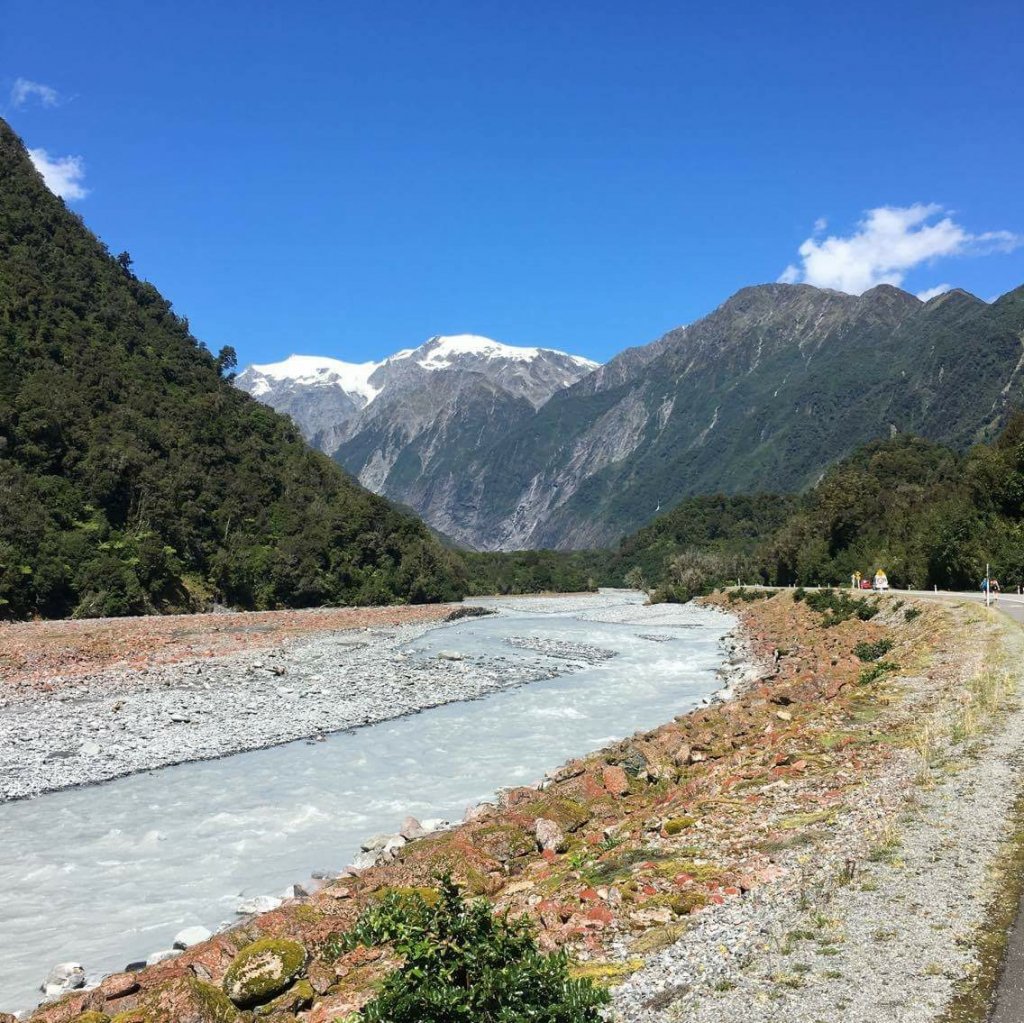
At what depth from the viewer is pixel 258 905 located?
9.94m

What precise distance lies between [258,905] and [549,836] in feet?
12.8

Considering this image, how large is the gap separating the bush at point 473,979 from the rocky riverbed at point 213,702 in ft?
43.9

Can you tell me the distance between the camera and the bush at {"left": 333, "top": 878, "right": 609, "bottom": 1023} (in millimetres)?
4586

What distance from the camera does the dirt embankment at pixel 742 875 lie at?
18.5 ft

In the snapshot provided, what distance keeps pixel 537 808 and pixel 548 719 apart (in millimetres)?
11957

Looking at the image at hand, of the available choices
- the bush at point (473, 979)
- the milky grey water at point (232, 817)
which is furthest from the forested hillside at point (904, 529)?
the bush at point (473, 979)

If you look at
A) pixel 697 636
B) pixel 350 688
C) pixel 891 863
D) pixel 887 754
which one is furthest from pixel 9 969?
pixel 697 636

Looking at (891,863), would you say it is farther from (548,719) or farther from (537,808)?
(548,719)

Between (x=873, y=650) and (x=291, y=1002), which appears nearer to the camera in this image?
(x=291, y=1002)

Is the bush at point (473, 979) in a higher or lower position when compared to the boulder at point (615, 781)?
higher

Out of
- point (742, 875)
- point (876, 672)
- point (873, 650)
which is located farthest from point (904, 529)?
point (742, 875)

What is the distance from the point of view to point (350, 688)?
28.3 metres

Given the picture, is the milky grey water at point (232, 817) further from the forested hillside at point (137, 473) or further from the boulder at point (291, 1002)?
the forested hillside at point (137, 473)

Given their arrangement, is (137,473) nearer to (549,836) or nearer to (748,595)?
(748,595)
